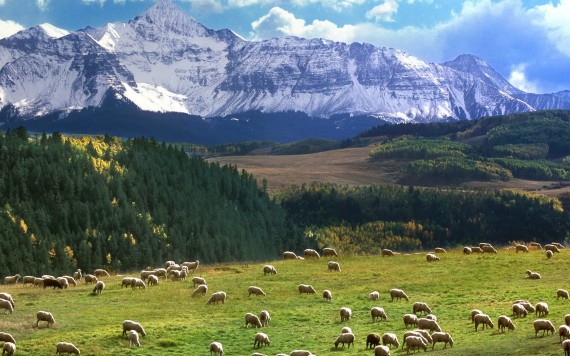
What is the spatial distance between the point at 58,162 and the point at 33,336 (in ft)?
372

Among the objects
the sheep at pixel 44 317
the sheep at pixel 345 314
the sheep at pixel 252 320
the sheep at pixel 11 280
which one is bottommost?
the sheep at pixel 11 280

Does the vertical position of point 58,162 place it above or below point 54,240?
above

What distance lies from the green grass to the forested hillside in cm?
5910

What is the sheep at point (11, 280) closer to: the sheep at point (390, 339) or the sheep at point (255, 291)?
the sheep at point (255, 291)

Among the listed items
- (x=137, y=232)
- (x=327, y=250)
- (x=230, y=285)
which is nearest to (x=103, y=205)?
(x=137, y=232)

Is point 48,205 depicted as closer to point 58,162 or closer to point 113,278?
point 58,162

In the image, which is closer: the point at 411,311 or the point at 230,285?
the point at 411,311

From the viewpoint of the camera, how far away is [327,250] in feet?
304

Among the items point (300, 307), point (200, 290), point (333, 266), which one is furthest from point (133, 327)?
point (333, 266)

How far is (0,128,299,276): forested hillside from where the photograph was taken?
445ft

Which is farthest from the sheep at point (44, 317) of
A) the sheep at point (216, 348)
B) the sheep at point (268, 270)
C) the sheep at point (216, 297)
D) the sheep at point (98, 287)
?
the sheep at point (268, 270)

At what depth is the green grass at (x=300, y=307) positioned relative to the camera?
46250 mm

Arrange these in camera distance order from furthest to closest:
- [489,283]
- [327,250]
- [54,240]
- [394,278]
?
[54,240] < [327,250] < [394,278] < [489,283]

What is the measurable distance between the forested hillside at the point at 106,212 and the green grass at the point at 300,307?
194ft
